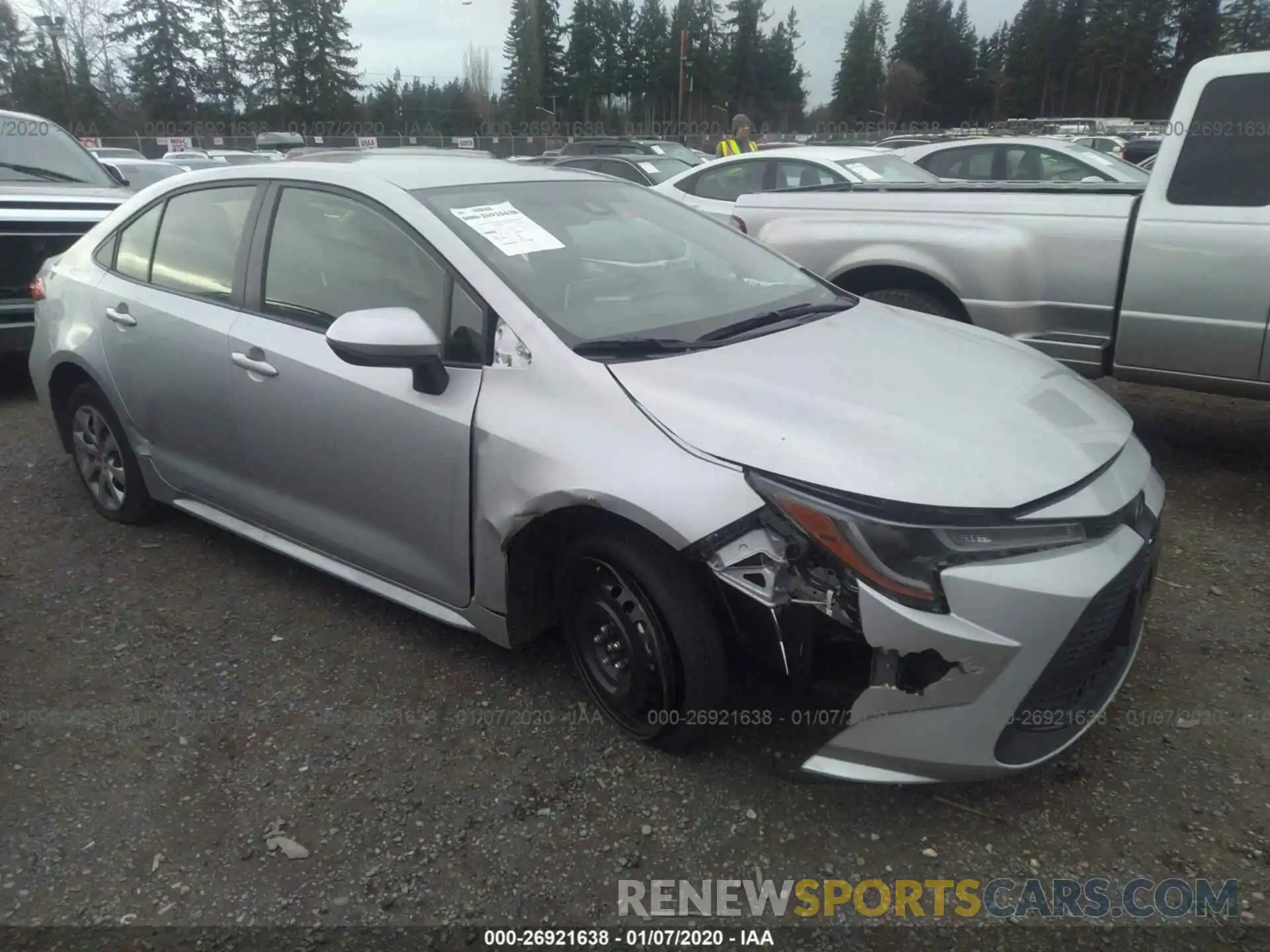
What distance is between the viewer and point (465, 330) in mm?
2811

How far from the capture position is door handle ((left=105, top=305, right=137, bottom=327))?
3.81 metres

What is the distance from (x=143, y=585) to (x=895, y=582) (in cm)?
310

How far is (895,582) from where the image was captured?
2127 millimetres

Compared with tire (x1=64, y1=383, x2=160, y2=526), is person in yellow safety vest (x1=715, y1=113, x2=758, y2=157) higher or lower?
higher

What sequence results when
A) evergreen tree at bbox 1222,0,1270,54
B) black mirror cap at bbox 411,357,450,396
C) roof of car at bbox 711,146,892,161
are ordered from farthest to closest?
evergreen tree at bbox 1222,0,1270,54 → roof of car at bbox 711,146,892,161 → black mirror cap at bbox 411,357,450,396

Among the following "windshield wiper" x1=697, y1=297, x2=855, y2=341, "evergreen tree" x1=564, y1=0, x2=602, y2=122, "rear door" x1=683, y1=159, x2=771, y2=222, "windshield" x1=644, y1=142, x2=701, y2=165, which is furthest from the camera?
"evergreen tree" x1=564, y1=0, x2=602, y2=122

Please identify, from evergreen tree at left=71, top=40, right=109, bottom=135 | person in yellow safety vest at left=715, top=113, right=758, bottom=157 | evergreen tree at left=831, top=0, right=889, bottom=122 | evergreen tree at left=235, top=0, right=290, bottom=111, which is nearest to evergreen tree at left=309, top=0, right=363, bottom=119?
evergreen tree at left=235, top=0, right=290, bottom=111

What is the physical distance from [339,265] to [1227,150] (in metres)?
4.08

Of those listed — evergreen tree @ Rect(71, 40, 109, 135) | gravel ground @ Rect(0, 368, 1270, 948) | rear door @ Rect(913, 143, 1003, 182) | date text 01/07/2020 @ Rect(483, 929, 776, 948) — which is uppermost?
evergreen tree @ Rect(71, 40, 109, 135)

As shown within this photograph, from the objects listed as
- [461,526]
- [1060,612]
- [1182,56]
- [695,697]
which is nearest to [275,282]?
[461,526]

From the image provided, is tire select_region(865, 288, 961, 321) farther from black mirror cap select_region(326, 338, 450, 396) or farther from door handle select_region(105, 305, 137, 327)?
door handle select_region(105, 305, 137, 327)

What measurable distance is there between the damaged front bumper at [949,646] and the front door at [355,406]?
997mm

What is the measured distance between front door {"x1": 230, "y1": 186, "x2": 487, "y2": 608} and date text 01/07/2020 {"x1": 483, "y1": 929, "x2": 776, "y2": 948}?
102 cm

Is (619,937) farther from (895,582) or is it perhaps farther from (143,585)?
(143,585)
